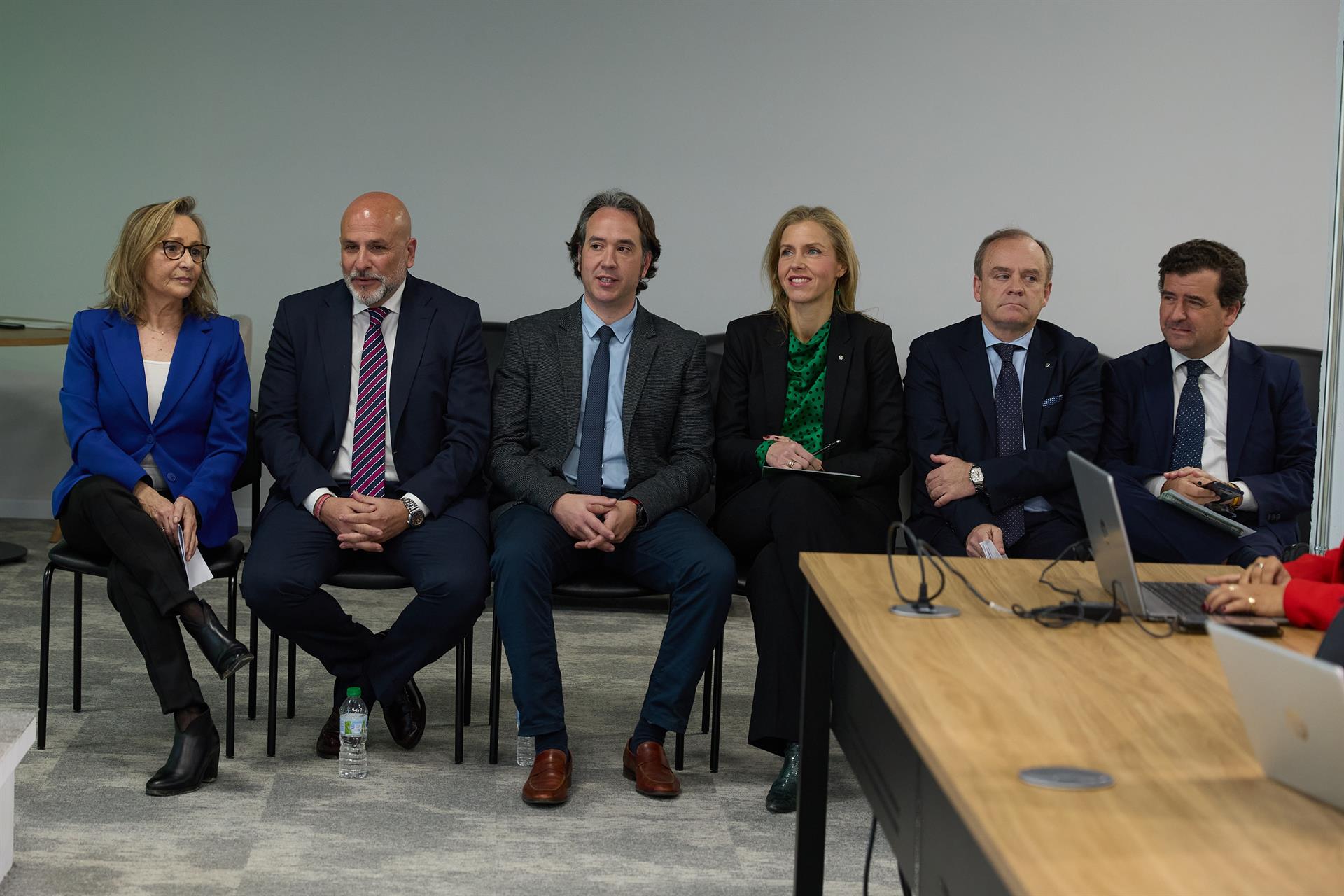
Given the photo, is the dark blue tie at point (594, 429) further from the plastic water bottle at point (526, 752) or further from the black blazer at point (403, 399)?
the plastic water bottle at point (526, 752)

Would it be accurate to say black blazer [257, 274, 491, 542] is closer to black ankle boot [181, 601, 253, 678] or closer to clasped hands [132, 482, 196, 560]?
clasped hands [132, 482, 196, 560]

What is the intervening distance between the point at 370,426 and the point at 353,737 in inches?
30.0

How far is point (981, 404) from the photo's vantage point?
363 cm

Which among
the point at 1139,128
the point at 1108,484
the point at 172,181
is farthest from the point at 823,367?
the point at 172,181

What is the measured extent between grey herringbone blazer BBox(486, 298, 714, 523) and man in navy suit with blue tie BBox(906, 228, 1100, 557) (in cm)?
60

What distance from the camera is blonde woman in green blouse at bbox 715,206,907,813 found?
3363mm

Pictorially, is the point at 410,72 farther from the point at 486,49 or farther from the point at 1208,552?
the point at 1208,552

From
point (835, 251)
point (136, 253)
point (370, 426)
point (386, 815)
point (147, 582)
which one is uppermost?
point (835, 251)

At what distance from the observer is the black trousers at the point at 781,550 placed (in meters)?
3.02

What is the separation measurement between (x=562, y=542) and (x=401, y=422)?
1.74 ft

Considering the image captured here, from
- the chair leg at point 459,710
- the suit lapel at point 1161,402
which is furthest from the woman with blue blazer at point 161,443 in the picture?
the suit lapel at point 1161,402

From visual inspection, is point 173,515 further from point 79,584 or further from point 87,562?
point 79,584

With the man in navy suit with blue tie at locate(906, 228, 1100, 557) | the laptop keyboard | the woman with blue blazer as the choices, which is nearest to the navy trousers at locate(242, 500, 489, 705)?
the woman with blue blazer

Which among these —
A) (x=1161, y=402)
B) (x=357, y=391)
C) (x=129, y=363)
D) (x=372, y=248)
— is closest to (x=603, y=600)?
(x=357, y=391)
